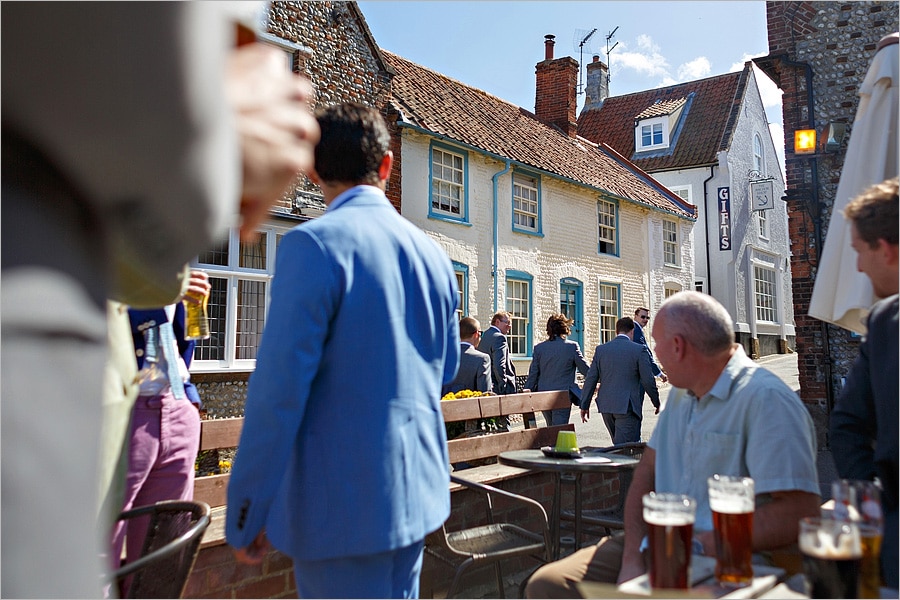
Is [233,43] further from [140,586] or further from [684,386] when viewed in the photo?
[684,386]

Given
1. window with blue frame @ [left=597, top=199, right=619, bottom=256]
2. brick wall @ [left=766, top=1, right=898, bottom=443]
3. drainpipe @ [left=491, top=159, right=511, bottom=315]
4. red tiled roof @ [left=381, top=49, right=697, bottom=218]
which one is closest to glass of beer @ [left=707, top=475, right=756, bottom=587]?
brick wall @ [left=766, top=1, right=898, bottom=443]

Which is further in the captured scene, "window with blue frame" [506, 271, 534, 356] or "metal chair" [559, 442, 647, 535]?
"window with blue frame" [506, 271, 534, 356]

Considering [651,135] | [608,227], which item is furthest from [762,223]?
[608,227]

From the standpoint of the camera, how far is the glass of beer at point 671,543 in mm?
1736

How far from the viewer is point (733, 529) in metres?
1.81

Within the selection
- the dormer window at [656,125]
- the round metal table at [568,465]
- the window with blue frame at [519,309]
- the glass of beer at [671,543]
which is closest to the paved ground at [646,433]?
the round metal table at [568,465]

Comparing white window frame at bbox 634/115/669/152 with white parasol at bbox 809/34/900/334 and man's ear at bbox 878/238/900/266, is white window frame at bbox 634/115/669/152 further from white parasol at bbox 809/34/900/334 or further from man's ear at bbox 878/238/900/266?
man's ear at bbox 878/238/900/266

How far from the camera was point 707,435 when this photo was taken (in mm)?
2621

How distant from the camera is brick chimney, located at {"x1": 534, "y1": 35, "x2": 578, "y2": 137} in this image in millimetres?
21766

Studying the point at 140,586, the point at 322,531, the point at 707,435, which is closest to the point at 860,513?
the point at 707,435

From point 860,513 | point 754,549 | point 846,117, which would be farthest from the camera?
point 846,117

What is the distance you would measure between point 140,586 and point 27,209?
1.90 metres

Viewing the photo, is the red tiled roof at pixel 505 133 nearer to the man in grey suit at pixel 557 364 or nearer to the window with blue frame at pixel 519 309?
the window with blue frame at pixel 519 309

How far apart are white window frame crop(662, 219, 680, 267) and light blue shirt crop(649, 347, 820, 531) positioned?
21.5m
